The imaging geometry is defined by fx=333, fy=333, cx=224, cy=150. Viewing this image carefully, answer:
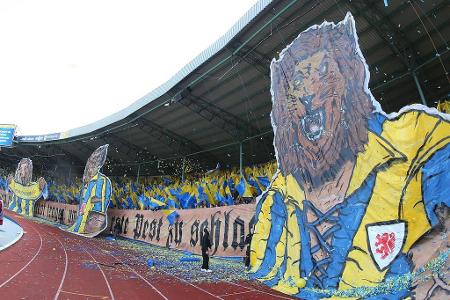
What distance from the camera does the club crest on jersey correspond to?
6.00 m

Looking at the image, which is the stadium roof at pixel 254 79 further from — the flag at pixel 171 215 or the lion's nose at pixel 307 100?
the flag at pixel 171 215

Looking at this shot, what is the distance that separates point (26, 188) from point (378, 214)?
38623 mm

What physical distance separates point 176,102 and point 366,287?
1557cm

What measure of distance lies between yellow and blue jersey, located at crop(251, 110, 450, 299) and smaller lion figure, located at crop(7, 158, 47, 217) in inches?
1336

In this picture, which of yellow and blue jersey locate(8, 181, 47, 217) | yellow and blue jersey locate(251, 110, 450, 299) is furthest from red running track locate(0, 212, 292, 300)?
yellow and blue jersey locate(8, 181, 47, 217)

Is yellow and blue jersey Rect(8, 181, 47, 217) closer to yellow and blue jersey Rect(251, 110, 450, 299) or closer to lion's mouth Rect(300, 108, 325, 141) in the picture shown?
yellow and blue jersey Rect(251, 110, 450, 299)

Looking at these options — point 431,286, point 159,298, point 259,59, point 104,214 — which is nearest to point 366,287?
point 431,286

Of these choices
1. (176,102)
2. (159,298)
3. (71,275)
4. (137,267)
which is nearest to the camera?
(159,298)

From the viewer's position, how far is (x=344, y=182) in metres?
7.64

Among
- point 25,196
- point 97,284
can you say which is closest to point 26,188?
point 25,196

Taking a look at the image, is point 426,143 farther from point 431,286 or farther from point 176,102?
point 176,102

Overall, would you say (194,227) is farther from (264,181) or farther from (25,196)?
(25,196)

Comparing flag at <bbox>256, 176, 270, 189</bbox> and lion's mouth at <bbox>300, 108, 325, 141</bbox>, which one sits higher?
lion's mouth at <bbox>300, 108, 325, 141</bbox>

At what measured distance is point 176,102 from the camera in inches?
781
